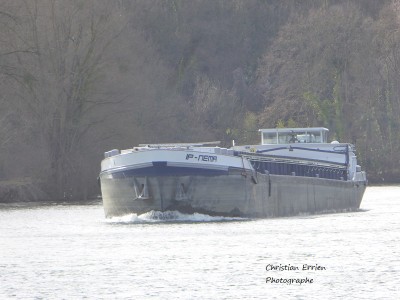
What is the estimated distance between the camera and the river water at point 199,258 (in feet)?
94.3

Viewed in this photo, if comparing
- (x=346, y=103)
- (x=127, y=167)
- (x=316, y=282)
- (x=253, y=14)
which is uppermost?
(x=253, y=14)

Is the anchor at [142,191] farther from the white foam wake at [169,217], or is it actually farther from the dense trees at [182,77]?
the dense trees at [182,77]

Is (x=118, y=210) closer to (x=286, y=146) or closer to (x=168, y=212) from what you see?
(x=168, y=212)

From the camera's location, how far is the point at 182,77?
103 m

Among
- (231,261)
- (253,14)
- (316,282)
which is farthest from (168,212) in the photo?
(253,14)

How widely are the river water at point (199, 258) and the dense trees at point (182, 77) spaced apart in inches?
888

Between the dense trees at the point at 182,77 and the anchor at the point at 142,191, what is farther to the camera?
the dense trees at the point at 182,77

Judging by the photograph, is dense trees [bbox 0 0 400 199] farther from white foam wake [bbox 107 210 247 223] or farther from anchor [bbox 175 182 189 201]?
anchor [bbox 175 182 189 201]

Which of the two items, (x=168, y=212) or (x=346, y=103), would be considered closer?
(x=168, y=212)

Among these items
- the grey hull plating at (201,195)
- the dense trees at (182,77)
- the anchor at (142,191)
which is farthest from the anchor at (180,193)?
the dense trees at (182,77)

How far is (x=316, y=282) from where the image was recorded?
96.4 ft

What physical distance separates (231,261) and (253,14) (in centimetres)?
7799

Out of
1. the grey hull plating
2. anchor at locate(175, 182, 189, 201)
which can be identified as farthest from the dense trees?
anchor at locate(175, 182, 189, 201)

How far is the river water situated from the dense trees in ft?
74.0
